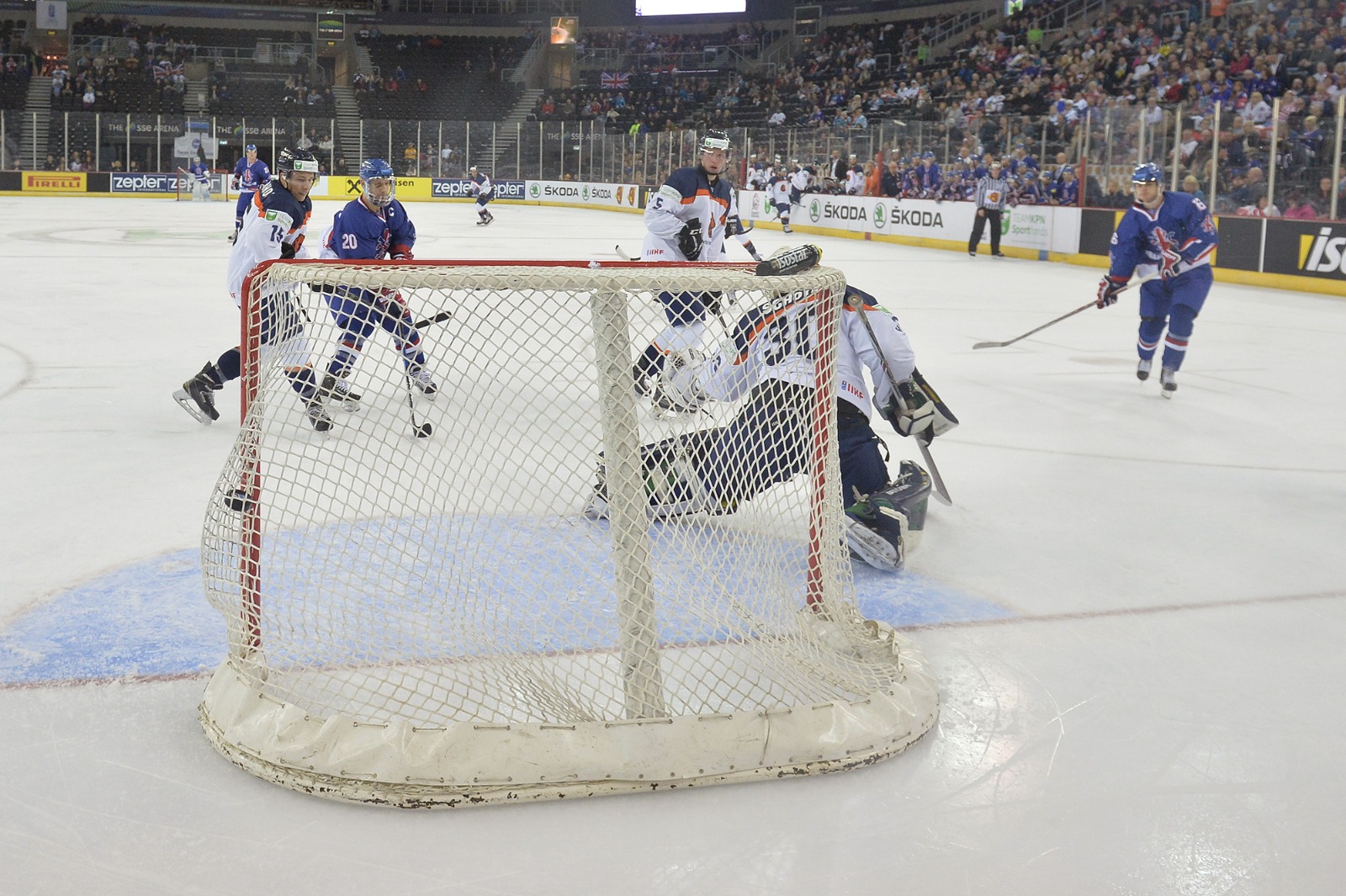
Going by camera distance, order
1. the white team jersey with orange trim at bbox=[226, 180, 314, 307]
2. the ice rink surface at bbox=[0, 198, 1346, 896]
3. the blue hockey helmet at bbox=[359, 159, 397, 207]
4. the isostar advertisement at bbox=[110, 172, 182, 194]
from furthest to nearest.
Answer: the isostar advertisement at bbox=[110, 172, 182, 194]
the blue hockey helmet at bbox=[359, 159, 397, 207]
the white team jersey with orange trim at bbox=[226, 180, 314, 307]
the ice rink surface at bbox=[0, 198, 1346, 896]

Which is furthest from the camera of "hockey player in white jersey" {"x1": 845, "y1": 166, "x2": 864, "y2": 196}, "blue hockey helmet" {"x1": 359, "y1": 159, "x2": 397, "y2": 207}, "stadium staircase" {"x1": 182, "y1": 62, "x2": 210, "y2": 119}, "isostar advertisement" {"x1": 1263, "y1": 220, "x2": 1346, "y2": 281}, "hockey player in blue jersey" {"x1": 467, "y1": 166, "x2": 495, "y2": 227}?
"stadium staircase" {"x1": 182, "y1": 62, "x2": 210, "y2": 119}

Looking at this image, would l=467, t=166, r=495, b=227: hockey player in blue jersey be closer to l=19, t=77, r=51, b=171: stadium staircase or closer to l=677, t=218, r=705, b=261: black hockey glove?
l=19, t=77, r=51, b=171: stadium staircase

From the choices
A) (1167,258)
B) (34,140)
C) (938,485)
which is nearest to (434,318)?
(938,485)

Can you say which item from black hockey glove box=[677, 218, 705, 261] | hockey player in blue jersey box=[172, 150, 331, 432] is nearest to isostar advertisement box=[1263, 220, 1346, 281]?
black hockey glove box=[677, 218, 705, 261]

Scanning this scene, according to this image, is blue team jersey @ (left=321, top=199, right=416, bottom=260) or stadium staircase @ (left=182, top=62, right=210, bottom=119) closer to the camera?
blue team jersey @ (left=321, top=199, right=416, bottom=260)

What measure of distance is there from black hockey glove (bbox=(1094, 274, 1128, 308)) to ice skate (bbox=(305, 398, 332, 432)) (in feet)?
17.3

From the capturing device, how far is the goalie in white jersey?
2740 millimetres

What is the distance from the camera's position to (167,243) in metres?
16.2

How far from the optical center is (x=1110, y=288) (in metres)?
7.20

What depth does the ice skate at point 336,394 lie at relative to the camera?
9.63ft

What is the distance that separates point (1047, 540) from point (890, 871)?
2.22 m

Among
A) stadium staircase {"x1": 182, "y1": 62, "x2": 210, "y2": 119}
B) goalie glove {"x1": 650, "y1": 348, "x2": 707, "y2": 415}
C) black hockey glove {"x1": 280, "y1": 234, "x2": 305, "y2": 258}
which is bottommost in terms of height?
goalie glove {"x1": 650, "y1": 348, "x2": 707, "y2": 415}

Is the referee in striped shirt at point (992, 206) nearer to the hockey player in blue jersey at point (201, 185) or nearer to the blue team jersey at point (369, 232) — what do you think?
the blue team jersey at point (369, 232)

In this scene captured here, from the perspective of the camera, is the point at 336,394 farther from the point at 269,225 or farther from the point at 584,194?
the point at 584,194
